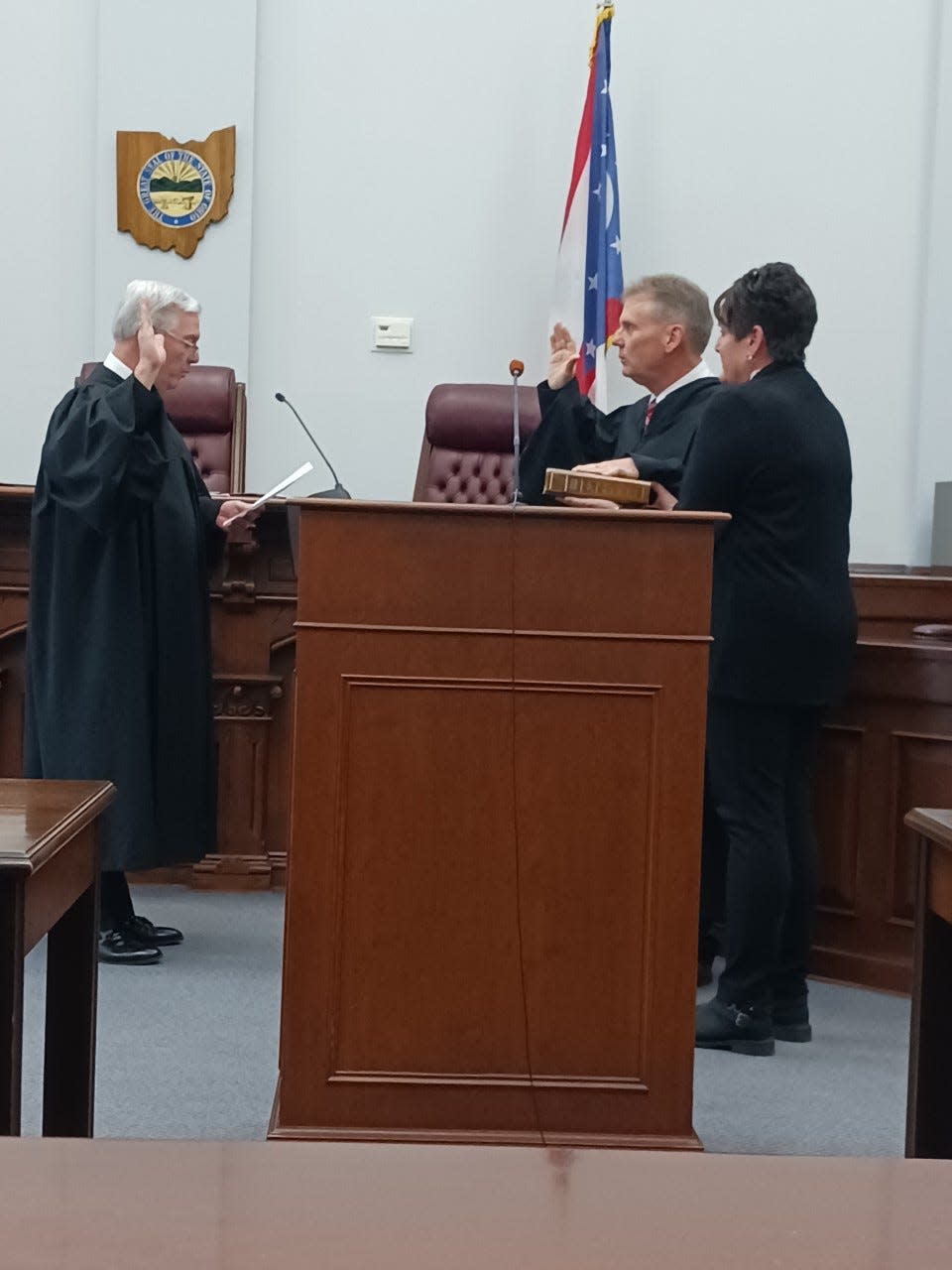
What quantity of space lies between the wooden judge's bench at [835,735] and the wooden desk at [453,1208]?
3464 mm

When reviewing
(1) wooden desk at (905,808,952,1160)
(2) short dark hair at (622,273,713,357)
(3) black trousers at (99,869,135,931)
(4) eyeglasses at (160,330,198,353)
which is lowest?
(3) black trousers at (99,869,135,931)

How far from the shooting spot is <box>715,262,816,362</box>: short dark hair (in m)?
3.36

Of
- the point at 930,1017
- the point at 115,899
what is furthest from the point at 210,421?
the point at 930,1017

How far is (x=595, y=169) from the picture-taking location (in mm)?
6328

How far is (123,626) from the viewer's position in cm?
405

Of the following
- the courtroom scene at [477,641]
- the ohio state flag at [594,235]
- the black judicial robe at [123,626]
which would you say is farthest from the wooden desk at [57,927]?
the ohio state flag at [594,235]

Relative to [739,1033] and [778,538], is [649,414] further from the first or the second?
[739,1033]

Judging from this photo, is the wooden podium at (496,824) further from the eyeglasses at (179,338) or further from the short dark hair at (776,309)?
the eyeglasses at (179,338)

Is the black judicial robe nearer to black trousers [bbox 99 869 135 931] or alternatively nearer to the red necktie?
black trousers [bbox 99 869 135 931]

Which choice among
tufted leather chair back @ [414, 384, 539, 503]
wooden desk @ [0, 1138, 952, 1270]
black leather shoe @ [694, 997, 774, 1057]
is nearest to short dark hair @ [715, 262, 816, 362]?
black leather shoe @ [694, 997, 774, 1057]

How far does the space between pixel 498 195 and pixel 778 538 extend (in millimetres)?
3680

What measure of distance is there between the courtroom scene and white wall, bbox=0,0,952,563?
0.02 m

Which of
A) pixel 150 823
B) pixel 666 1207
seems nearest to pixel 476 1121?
pixel 150 823

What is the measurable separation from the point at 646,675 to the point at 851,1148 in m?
0.97
